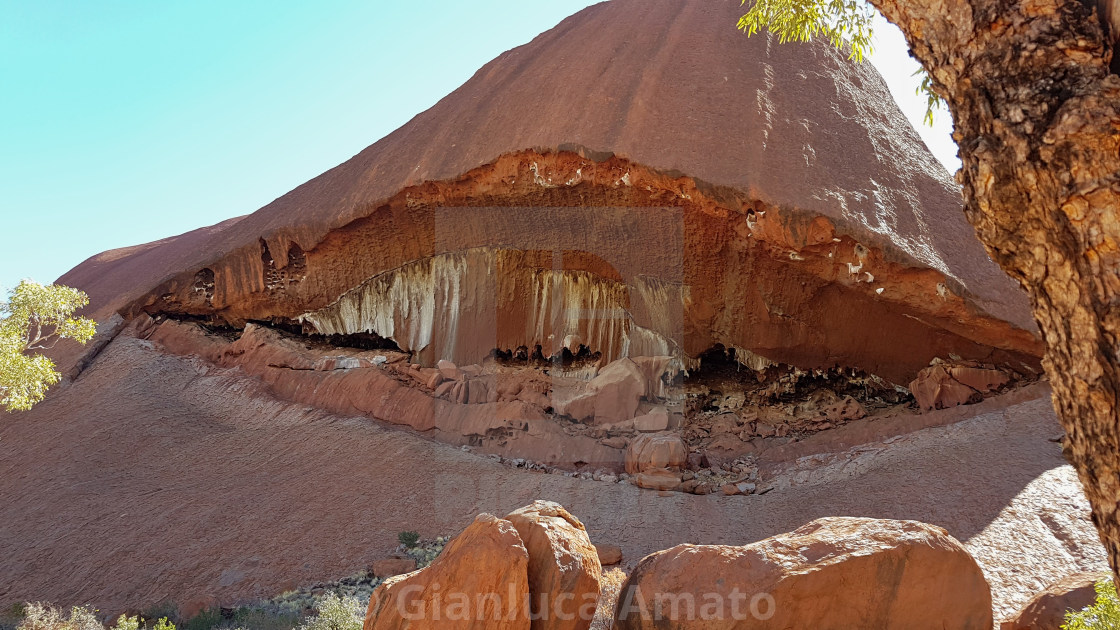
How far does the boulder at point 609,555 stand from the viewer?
8.28 m

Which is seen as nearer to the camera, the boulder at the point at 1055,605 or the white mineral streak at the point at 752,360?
the boulder at the point at 1055,605

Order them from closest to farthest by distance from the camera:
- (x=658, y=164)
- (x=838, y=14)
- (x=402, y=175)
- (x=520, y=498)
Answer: (x=838, y=14), (x=520, y=498), (x=658, y=164), (x=402, y=175)

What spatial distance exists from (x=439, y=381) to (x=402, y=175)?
4058 millimetres

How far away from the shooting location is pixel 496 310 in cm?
1537

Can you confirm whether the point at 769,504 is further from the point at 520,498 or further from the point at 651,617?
the point at 651,617

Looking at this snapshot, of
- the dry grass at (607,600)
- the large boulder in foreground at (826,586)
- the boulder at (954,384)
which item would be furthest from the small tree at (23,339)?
the boulder at (954,384)


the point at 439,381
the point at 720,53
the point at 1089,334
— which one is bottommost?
the point at 439,381

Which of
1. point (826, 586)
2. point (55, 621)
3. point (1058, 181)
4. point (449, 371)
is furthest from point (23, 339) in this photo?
point (1058, 181)

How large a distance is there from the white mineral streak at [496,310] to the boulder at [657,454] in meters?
2.97

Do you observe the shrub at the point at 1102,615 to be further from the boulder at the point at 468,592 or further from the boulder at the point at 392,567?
the boulder at the point at 392,567

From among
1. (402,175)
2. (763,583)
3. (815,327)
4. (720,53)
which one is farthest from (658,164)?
(763,583)

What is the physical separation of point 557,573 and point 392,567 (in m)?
4.58

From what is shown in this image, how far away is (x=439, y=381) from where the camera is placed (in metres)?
14.3

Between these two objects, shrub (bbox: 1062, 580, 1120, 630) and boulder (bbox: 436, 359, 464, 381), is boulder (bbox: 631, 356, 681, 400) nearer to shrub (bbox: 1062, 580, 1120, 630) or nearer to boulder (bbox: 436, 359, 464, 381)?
boulder (bbox: 436, 359, 464, 381)
